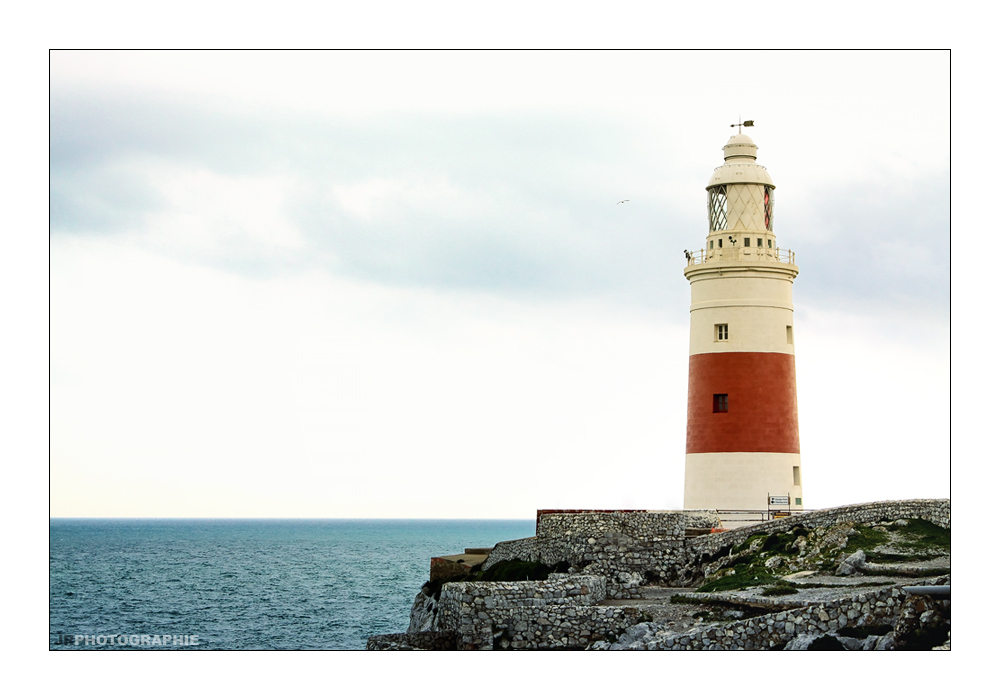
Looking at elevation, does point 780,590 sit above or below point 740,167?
below

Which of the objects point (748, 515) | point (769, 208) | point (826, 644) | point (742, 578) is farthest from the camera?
point (769, 208)

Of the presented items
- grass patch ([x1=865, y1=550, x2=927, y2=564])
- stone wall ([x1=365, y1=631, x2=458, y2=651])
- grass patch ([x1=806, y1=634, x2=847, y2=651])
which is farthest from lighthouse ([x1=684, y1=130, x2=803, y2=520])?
grass patch ([x1=806, y1=634, x2=847, y2=651])

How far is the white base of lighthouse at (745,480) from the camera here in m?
29.1

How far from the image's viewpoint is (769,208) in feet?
100

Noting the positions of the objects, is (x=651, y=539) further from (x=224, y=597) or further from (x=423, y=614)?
(x=224, y=597)

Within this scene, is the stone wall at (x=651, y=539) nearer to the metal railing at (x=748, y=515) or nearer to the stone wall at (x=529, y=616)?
the metal railing at (x=748, y=515)

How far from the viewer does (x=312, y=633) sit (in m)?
39.5

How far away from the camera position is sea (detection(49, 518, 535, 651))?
36.6 meters

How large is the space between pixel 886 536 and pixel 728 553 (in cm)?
319

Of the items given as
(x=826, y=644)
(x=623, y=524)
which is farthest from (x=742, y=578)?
(x=826, y=644)

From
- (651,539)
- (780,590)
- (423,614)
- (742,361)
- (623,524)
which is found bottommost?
(423,614)

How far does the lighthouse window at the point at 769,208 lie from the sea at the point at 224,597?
628 inches

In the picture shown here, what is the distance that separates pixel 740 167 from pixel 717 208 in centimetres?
113
